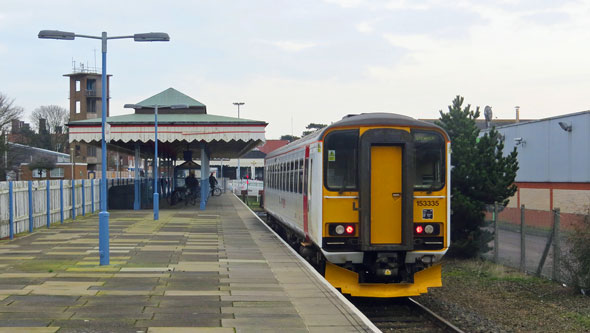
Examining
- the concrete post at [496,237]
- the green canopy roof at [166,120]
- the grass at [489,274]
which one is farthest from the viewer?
the green canopy roof at [166,120]

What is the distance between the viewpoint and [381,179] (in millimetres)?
12109

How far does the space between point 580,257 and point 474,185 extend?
6.73m

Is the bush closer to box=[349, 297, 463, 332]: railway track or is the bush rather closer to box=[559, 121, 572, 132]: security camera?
box=[349, 297, 463, 332]: railway track

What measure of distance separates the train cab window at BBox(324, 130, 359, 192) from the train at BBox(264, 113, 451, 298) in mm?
17

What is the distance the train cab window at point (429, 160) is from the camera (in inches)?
488

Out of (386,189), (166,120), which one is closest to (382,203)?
(386,189)

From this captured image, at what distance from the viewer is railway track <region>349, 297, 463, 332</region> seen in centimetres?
1104

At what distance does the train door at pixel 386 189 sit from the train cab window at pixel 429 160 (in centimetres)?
32

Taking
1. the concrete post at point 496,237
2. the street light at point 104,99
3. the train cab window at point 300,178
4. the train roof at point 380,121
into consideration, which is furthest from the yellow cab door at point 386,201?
the concrete post at point 496,237

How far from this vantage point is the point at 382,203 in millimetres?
12086

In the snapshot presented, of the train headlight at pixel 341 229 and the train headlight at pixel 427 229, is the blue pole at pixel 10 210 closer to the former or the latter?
the train headlight at pixel 341 229

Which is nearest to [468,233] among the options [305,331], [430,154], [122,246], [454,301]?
[454,301]

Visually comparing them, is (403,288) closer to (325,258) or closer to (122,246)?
(325,258)

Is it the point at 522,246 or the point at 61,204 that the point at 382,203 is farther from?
the point at 61,204
